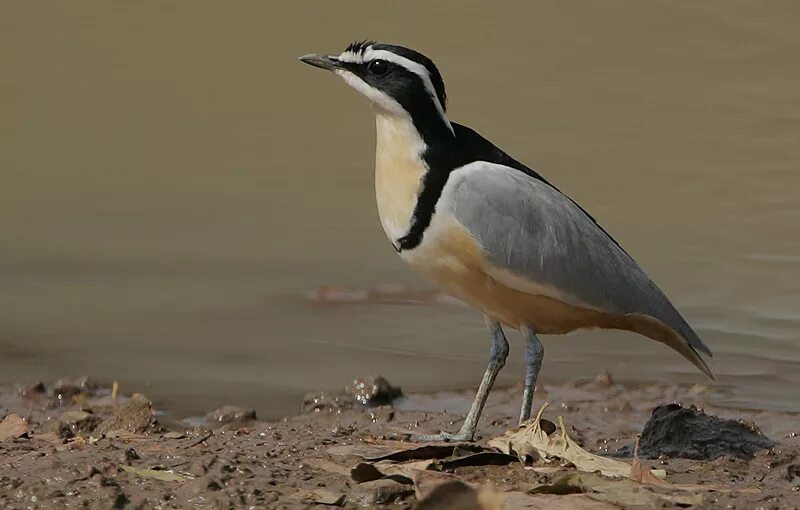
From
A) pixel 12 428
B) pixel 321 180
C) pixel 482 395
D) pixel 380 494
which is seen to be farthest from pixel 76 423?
pixel 321 180

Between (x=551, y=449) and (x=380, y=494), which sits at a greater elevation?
(x=551, y=449)

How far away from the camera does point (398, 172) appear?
6953mm

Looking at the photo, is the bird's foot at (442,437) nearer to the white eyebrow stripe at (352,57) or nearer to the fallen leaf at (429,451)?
the fallen leaf at (429,451)

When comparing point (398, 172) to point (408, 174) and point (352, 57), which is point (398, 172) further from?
point (352, 57)

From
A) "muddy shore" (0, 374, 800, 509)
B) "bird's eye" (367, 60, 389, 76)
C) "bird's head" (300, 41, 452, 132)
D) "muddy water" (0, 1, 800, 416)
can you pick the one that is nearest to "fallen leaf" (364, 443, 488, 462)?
"muddy shore" (0, 374, 800, 509)

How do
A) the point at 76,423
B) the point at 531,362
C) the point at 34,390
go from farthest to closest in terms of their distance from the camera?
the point at 34,390
the point at 76,423
the point at 531,362

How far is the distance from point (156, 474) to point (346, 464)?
72 cm

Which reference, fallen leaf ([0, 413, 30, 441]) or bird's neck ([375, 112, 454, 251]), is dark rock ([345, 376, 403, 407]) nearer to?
bird's neck ([375, 112, 454, 251])

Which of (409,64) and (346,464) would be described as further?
(409,64)

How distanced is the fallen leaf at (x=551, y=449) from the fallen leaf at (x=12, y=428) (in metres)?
2.05

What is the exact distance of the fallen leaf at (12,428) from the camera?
22.0 feet

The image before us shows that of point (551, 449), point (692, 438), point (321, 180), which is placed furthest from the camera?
point (321, 180)

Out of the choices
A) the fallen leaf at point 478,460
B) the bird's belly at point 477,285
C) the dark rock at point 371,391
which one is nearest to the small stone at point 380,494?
the fallen leaf at point 478,460

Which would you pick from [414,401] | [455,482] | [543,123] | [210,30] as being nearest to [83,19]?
[210,30]
